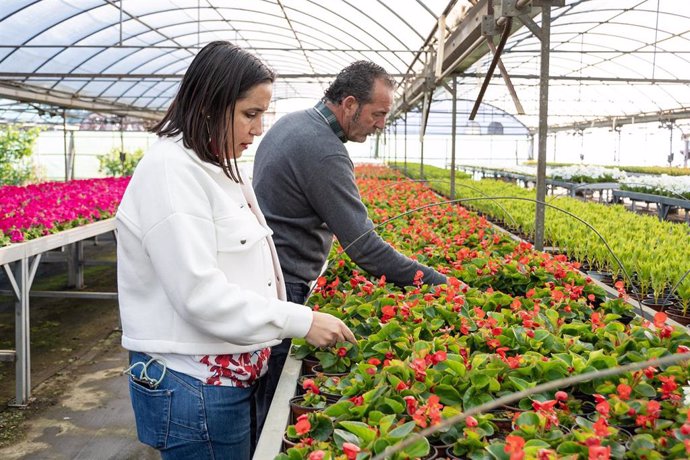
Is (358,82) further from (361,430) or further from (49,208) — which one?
(49,208)

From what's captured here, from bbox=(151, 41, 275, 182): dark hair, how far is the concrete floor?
2.70m

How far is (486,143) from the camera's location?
34.6 metres

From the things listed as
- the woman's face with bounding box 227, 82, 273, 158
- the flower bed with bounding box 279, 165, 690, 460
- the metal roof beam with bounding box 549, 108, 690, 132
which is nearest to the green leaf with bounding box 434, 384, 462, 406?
the flower bed with bounding box 279, 165, 690, 460

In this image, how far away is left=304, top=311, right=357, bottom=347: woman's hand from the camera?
1680 mm

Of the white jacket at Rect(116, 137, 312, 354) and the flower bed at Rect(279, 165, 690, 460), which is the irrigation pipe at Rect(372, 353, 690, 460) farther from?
the white jacket at Rect(116, 137, 312, 354)

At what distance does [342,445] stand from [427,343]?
0.56 m

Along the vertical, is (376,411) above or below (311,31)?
below

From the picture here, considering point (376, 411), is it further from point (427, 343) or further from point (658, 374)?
point (658, 374)

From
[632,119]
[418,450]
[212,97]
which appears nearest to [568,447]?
[418,450]

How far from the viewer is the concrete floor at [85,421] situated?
388 centimetres

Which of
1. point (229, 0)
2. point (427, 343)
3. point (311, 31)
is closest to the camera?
point (427, 343)

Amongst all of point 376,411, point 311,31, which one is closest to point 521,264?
point 376,411

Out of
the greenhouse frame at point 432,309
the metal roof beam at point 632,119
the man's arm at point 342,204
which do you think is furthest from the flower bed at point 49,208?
the metal roof beam at point 632,119

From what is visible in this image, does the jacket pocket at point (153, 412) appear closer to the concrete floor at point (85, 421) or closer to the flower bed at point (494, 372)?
the flower bed at point (494, 372)
